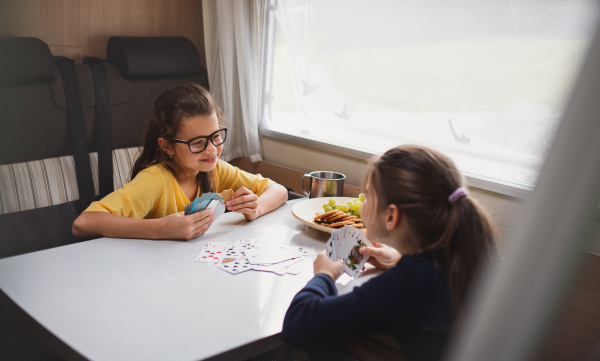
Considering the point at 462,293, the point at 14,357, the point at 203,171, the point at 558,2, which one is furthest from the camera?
the point at 203,171

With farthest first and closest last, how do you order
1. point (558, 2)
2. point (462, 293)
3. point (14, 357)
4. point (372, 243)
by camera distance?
1. point (558, 2)
2. point (372, 243)
3. point (14, 357)
4. point (462, 293)

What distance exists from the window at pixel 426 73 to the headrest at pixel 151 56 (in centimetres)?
60

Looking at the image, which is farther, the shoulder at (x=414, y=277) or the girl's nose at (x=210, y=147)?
the girl's nose at (x=210, y=147)

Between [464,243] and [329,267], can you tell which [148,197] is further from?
[464,243]

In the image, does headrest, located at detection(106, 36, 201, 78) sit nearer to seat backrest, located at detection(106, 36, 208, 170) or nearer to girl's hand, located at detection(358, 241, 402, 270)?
seat backrest, located at detection(106, 36, 208, 170)

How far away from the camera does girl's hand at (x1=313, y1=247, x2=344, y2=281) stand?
1.40 m

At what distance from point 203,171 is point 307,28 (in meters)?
1.31

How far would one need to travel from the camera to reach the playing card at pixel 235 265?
158cm

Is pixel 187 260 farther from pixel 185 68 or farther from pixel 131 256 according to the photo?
pixel 185 68

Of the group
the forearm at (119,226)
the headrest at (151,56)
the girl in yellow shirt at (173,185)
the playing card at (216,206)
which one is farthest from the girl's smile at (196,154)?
the headrest at (151,56)

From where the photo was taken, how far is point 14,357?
4.89ft

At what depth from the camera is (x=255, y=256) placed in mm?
1705

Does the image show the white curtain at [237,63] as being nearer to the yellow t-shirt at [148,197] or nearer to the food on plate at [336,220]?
the yellow t-shirt at [148,197]

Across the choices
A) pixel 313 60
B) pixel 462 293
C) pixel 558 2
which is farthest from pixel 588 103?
pixel 313 60
